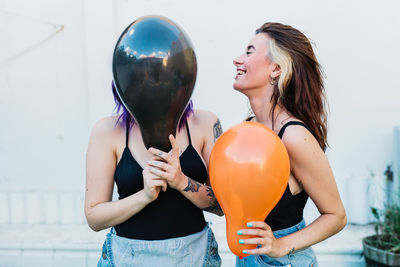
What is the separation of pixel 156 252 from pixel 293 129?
0.63 metres

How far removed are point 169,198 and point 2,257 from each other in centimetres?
263

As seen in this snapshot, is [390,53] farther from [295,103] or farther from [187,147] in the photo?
[187,147]

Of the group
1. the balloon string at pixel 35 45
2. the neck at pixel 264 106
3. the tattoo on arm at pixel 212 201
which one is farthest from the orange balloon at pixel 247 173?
the balloon string at pixel 35 45

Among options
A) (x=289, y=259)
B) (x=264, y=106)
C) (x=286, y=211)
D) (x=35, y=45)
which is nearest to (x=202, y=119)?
(x=264, y=106)

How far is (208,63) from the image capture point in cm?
337

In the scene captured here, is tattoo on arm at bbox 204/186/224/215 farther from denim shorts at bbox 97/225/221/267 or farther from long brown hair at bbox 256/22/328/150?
long brown hair at bbox 256/22/328/150

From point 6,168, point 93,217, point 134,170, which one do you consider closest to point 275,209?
point 134,170

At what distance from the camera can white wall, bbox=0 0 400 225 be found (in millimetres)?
3238

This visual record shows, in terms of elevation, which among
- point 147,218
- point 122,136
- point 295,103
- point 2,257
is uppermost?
point 295,103

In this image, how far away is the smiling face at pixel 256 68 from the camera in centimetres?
148

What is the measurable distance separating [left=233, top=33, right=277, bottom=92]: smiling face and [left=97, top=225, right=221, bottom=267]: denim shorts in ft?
1.92

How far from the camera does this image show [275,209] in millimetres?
1410

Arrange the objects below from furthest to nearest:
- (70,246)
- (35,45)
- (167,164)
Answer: (35,45) < (70,246) < (167,164)

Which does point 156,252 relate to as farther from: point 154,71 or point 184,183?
point 154,71
